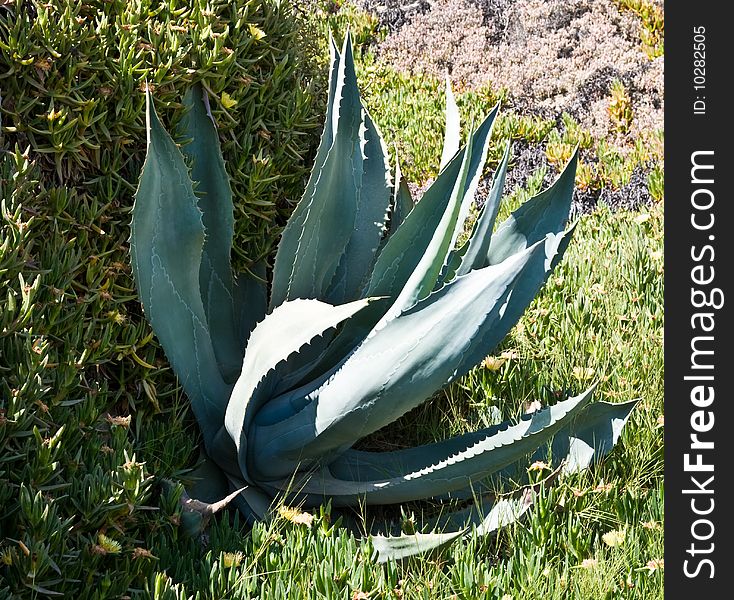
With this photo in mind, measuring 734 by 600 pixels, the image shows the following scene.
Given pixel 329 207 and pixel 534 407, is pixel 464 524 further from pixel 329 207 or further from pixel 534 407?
pixel 329 207

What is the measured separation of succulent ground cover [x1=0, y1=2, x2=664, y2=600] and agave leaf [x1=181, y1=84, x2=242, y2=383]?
105mm

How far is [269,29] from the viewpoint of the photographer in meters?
2.52

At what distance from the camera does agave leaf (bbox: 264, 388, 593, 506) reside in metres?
2.08

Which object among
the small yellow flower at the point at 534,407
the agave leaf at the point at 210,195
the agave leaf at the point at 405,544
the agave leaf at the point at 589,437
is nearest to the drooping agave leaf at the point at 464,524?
the agave leaf at the point at 405,544

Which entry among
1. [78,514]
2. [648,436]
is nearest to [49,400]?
[78,514]

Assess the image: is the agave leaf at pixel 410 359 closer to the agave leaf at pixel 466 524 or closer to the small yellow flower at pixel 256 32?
the agave leaf at pixel 466 524

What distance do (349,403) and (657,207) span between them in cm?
295

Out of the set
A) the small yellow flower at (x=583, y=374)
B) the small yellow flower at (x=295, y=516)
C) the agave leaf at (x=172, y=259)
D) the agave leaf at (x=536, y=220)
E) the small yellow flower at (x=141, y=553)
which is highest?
the agave leaf at (x=536, y=220)

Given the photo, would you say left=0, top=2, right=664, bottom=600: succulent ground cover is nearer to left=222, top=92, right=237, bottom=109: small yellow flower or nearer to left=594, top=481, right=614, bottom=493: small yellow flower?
left=594, top=481, right=614, bottom=493: small yellow flower

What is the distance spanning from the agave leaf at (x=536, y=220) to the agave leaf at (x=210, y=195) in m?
0.71

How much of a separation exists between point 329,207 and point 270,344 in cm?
43

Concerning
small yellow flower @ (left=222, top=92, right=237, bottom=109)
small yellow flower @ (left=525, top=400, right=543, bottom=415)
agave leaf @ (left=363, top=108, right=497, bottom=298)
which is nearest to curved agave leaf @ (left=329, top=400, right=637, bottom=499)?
small yellow flower @ (left=525, top=400, right=543, bottom=415)

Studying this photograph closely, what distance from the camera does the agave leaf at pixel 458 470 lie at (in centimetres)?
208

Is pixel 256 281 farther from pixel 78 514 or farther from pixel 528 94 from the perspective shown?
pixel 528 94
